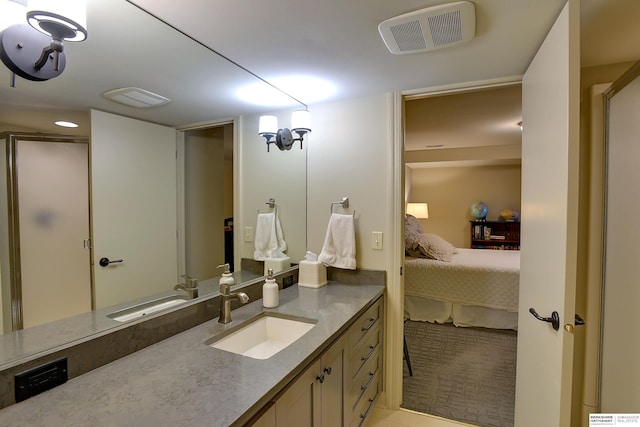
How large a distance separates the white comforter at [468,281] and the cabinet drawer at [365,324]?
1810 mm

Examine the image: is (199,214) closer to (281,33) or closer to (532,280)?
(281,33)

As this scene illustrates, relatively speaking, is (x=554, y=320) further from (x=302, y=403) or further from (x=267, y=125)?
(x=267, y=125)

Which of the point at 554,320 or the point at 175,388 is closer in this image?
the point at 175,388

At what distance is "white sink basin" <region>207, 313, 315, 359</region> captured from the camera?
1.45 meters

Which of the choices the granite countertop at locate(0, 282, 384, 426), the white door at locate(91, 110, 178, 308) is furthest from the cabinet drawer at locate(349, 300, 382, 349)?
the white door at locate(91, 110, 178, 308)

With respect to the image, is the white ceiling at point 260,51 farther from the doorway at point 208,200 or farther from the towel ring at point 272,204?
the towel ring at point 272,204

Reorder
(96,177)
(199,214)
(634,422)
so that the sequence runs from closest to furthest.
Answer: (96,177) < (634,422) < (199,214)

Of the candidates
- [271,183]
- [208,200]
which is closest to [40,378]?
[208,200]

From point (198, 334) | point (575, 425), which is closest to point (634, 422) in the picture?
point (575, 425)

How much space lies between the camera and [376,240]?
2.13m

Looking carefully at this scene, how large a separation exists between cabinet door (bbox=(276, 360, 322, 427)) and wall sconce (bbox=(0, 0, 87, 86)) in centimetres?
131

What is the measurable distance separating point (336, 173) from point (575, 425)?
6.61ft

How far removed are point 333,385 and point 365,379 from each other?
0.50 metres

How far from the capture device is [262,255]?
2092mm
